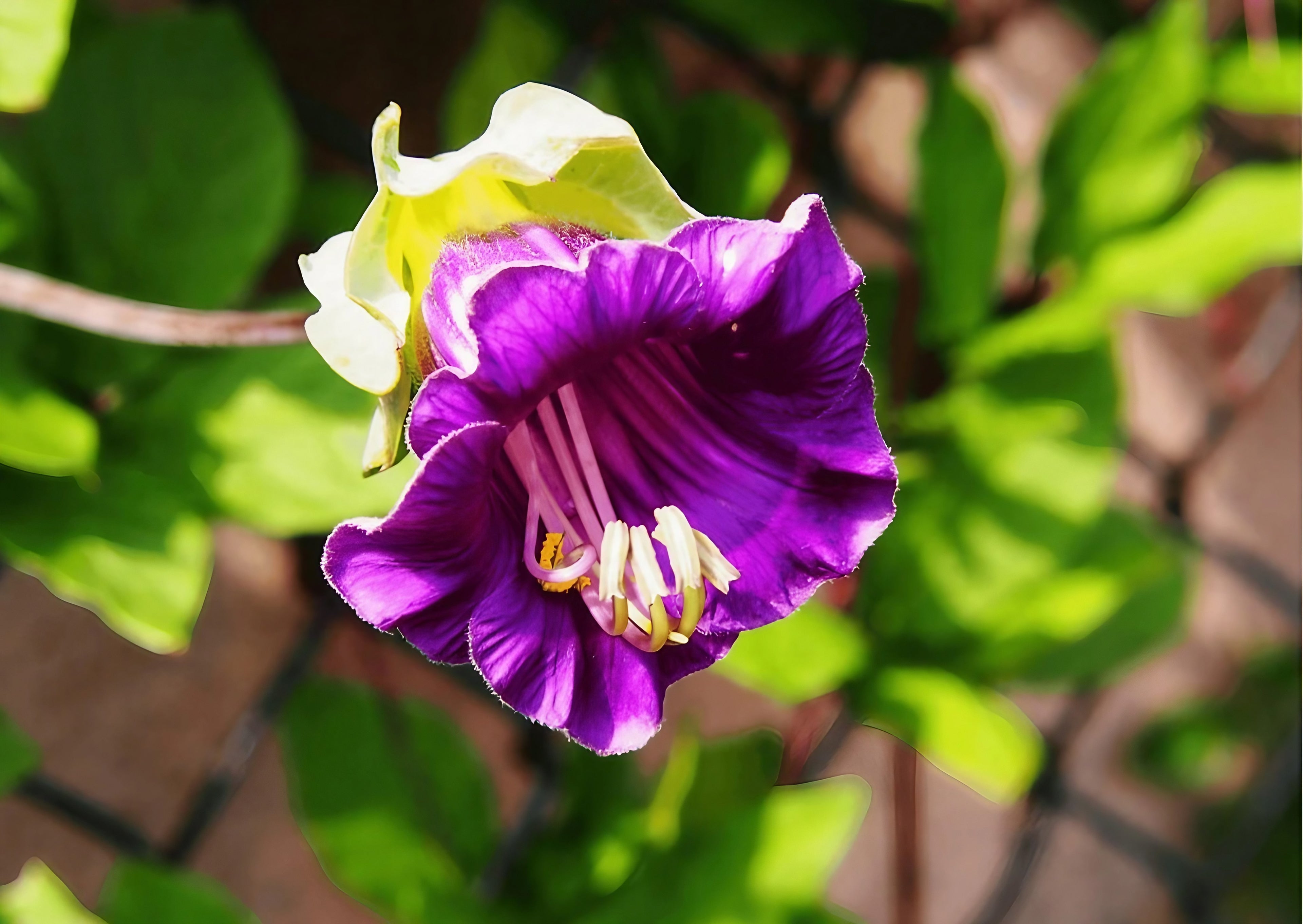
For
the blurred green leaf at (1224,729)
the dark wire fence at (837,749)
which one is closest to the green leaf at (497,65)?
the dark wire fence at (837,749)

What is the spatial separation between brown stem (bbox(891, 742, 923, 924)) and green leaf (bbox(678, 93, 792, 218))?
17.4 inches

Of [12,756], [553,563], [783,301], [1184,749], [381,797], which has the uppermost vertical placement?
[783,301]

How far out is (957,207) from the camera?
68 centimetres

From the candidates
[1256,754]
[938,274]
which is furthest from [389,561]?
[1256,754]

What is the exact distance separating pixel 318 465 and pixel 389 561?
0.59 feet

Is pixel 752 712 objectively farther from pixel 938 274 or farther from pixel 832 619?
pixel 938 274

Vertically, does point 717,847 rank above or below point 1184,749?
above

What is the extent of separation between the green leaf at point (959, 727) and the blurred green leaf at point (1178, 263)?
204 millimetres

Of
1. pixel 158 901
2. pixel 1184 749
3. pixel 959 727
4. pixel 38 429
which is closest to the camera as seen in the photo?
pixel 38 429

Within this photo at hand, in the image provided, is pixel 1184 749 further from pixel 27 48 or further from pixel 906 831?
pixel 27 48

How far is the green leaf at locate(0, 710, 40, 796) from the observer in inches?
17.9

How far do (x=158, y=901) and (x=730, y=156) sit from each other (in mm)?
485

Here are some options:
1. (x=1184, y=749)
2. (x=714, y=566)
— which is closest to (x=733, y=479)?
(x=714, y=566)

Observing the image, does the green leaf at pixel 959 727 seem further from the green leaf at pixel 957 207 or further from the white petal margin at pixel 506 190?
the white petal margin at pixel 506 190
